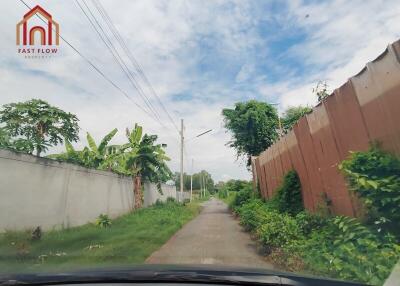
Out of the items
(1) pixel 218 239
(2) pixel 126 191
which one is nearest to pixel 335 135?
(1) pixel 218 239

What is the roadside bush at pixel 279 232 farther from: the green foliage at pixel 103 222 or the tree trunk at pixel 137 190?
the tree trunk at pixel 137 190

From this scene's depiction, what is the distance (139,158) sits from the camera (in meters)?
22.4

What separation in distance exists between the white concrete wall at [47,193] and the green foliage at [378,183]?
813cm

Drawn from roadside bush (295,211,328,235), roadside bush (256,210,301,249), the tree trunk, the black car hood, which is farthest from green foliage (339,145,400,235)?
the tree trunk

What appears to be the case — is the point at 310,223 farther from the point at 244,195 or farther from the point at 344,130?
the point at 244,195

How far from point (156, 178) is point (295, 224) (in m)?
16.8

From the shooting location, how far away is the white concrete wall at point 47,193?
10.1 m

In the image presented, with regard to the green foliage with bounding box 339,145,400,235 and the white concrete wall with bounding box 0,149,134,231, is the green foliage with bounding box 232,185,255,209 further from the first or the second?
the green foliage with bounding box 339,145,400,235

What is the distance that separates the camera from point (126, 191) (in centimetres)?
2202

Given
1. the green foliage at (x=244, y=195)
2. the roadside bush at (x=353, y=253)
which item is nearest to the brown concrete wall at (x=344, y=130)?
the roadside bush at (x=353, y=253)

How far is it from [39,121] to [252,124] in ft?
35.5

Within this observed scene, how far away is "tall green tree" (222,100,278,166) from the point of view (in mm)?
21781

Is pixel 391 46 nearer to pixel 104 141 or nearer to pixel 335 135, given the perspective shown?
pixel 335 135

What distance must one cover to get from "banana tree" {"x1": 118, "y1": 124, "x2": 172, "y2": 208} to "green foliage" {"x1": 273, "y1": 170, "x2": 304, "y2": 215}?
460 inches
